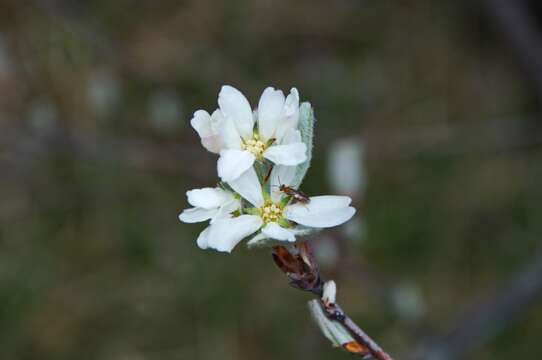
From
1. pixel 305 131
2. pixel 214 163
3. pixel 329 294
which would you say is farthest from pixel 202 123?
pixel 214 163

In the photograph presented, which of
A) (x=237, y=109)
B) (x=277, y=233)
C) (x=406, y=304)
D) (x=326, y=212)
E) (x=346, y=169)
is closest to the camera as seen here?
(x=277, y=233)

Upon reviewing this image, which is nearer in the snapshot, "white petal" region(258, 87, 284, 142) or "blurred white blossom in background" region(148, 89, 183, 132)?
"white petal" region(258, 87, 284, 142)

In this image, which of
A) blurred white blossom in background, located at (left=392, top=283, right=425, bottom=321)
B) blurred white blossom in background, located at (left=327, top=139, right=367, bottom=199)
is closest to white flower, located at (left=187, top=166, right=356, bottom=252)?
blurred white blossom in background, located at (left=327, top=139, right=367, bottom=199)

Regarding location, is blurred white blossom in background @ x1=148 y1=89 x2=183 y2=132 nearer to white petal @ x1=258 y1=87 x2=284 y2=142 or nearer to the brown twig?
white petal @ x1=258 y1=87 x2=284 y2=142

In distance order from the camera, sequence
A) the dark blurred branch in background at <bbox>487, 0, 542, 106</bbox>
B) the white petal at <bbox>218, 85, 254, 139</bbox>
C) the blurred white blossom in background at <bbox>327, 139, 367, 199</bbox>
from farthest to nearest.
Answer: the dark blurred branch in background at <bbox>487, 0, 542, 106</bbox> → the blurred white blossom in background at <bbox>327, 139, 367, 199</bbox> → the white petal at <bbox>218, 85, 254, 139</bbox>

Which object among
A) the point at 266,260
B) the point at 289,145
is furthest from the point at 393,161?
the point at 289,145

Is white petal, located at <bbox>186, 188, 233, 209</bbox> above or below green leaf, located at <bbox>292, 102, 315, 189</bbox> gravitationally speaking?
below

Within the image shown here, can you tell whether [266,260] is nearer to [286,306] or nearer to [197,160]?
[286,306]

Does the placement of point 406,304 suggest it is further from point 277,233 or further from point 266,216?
point 277,233
